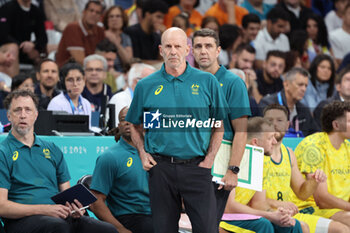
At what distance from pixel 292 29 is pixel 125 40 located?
3.47 meters

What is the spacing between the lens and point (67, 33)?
33.0ft

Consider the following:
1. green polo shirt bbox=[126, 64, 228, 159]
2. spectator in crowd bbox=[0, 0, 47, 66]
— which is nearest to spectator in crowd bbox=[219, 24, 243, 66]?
spectator in crowd bbox=[0, 0, 47, 66]

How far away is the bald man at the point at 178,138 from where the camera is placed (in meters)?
4.40

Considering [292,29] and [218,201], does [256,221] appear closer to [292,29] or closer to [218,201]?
[218,201]

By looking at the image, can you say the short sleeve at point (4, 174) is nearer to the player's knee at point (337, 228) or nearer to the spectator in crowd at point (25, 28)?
the player's knee at point (337, 228)

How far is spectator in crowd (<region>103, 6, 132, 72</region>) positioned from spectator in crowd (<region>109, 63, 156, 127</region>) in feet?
3.32

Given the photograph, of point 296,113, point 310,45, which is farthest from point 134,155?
point 310,45

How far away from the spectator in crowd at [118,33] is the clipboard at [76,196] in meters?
5.36

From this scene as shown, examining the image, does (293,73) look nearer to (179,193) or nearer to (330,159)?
(330,159)

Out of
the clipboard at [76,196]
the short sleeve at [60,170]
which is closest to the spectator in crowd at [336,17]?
the short sleeve at [60,170]

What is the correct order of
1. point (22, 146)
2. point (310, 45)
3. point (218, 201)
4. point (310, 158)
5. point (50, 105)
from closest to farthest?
1. point (218, 201)
2. point (22, 146)
3. point (310, 158)
4. point (50, 105)
5. point (310, 45)

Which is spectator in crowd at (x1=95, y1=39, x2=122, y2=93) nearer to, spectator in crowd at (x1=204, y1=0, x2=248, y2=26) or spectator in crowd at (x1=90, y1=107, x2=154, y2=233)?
spectator in crowd at (x1=204, y1=0, x2=248, y2=26)

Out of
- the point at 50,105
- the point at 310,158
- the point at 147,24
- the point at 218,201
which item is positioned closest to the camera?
the point at 218,201

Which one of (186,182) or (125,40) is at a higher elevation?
(125,40)
